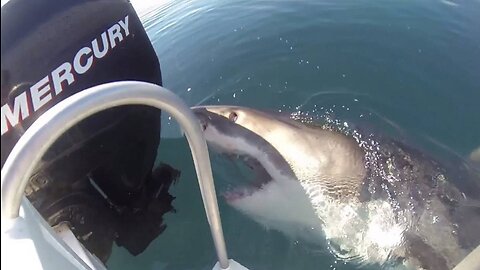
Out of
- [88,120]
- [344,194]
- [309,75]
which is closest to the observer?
[88,120]

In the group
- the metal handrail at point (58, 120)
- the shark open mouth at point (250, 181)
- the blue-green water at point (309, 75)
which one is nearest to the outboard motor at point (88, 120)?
the blue-green water at point (309, 75)

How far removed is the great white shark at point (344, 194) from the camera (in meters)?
1.88

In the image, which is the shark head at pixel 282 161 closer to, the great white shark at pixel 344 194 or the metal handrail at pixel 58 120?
the great white shark at pixel 344 194

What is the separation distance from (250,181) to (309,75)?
1036 millimetres

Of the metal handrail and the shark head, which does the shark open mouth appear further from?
the metal handrail

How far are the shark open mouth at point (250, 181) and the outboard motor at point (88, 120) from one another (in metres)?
0.25

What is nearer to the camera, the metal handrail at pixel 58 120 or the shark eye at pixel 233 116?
the metal handrail at pixel 58 120

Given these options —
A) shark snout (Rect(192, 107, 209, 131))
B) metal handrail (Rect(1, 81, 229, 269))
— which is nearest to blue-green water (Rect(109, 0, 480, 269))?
shark snout (Rect(192, 107, 209, 131))

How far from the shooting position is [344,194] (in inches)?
76.5

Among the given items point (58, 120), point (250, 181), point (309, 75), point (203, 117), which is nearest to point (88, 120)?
point (203, 117)

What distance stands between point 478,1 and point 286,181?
2025 mm

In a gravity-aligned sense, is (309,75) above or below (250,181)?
below

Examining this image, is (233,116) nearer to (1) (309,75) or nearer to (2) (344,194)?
(2) (344,194)

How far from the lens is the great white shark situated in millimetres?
1882
